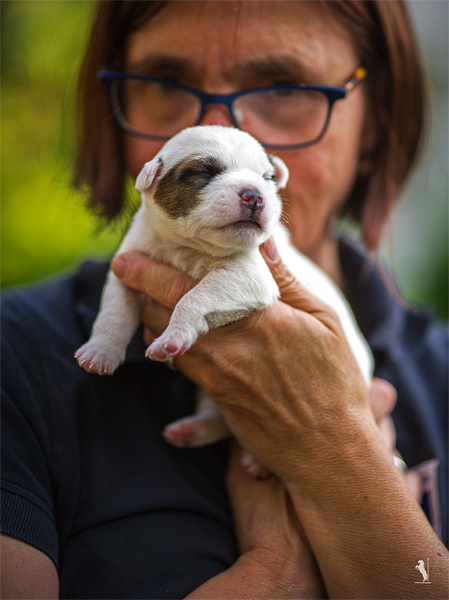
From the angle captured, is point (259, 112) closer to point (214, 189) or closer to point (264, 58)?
point (264, 58)

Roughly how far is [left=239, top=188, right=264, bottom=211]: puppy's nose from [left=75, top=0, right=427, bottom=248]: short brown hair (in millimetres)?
1246

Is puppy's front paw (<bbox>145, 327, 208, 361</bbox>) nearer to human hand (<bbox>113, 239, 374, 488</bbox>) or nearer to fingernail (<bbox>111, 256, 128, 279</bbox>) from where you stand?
human hand (<bbox>113, 239, 374, 488</bbox>)

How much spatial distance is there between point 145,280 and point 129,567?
3.40 ft

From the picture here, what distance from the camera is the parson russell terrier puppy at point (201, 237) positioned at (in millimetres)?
1651

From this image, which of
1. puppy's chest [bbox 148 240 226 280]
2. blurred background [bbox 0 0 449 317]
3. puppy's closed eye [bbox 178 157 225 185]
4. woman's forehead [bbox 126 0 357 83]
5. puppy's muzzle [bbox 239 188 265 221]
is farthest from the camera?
blurred background [bbox 0 0 449 317]

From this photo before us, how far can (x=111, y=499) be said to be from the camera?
1.79 meters

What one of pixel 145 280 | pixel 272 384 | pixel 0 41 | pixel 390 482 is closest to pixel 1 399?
pixel 145 280

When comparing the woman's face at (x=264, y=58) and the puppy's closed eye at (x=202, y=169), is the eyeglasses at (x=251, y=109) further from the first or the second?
the puppy's closed eye at (x=202, y=169)

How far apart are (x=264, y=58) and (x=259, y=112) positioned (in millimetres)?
234

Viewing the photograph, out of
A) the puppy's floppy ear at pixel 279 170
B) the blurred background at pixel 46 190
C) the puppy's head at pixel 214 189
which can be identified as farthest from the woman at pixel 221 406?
the blurred background at pixel 46 190

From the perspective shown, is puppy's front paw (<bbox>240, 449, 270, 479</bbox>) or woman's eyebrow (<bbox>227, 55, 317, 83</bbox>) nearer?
puppy's front paw (<bbox>240, 449, 270, 479</bbox>)

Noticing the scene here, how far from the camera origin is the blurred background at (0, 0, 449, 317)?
6.80 meters

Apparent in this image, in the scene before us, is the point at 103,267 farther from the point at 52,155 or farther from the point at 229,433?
the point at 52,155

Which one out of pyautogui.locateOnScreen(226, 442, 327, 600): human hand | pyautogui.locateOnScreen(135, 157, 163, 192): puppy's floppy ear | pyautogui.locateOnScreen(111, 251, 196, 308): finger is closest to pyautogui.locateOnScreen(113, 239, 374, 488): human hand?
pyautogui.locateOnScreen(111, 251, 196, 308): finger
